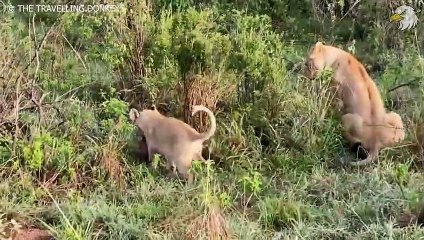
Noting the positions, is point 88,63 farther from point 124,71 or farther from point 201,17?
point 201,17

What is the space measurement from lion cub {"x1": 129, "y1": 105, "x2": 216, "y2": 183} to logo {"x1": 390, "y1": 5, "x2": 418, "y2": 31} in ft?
9.62

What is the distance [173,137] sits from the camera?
5668 millimetres

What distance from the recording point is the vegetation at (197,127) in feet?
16.1

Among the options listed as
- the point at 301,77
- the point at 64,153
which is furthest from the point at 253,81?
the point at 64,153

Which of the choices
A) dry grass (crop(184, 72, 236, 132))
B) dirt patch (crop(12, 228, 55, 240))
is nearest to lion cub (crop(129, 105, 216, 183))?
dry grass (crop(184, 72, 236, 132))

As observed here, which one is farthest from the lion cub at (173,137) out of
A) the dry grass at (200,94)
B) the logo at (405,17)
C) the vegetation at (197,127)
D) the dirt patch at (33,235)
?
the logo at (405,17)

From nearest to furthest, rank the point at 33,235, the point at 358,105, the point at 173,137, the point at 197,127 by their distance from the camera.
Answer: the point at 33,235
the point at 173,137
the point at 358,105
the point at 197,127

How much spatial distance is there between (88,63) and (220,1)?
7.11ft

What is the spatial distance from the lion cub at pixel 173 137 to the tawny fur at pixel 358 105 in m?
1.06

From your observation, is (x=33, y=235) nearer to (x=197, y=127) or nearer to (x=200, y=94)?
(x=197, y=127)

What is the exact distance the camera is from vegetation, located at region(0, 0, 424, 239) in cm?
492

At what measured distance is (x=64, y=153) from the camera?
217 inches

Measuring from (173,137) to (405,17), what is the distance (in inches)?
133

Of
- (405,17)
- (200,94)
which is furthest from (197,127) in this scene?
(405,17)
